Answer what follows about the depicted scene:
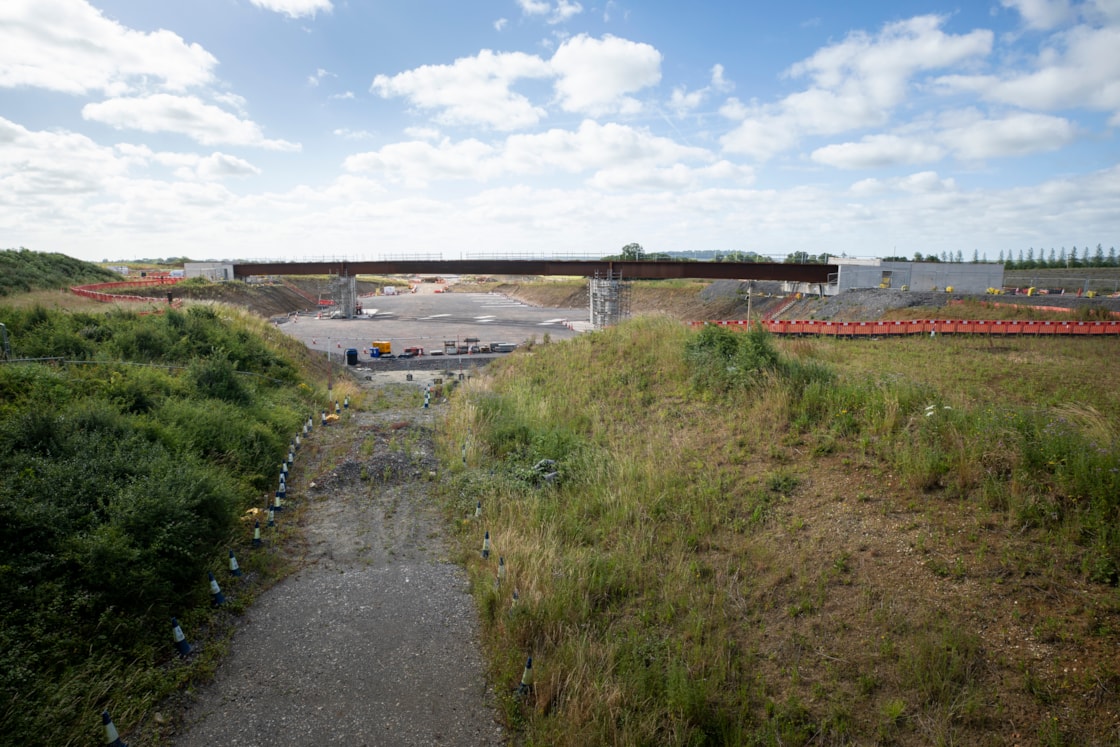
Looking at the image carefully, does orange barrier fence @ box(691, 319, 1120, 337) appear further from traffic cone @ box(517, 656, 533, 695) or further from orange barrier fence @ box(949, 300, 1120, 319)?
traffic cone @ box(517, 656, 533, 695)

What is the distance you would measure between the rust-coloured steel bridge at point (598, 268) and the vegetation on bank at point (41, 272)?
21.8 m

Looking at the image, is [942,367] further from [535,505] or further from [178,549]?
[178,549]

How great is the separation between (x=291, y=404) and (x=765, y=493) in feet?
56.3

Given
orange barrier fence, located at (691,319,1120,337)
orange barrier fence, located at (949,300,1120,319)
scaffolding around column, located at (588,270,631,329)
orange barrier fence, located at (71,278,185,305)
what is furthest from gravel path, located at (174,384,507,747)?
scaffolding around column, located at (588,270,631,329)

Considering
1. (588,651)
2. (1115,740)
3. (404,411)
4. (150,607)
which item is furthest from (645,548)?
(404,411)

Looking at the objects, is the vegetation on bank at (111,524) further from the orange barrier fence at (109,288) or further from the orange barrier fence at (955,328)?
the orange barrier fence at (109,288)

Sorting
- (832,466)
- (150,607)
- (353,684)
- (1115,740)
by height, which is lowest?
(353,684)

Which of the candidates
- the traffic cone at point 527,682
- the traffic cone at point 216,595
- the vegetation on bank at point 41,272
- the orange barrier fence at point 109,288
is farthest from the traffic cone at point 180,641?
the vegetation on bank at point 41,272

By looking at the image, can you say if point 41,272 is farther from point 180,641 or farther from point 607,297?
point 180,641

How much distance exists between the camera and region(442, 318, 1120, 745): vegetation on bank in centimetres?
602

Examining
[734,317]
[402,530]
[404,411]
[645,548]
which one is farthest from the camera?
[734,317]

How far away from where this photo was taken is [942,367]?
19.4 m

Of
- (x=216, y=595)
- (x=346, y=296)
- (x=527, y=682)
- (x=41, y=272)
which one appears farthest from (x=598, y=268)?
→ (x=41, y=272)

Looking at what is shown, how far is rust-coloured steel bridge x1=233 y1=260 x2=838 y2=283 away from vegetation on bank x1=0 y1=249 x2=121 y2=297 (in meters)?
21.8
